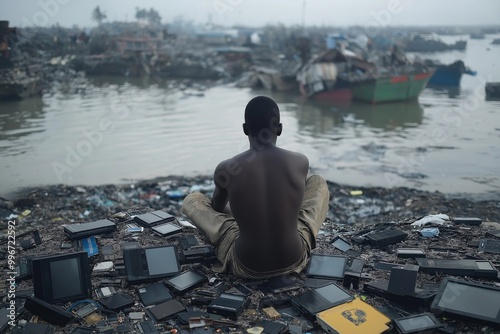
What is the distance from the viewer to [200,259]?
10.4 feet

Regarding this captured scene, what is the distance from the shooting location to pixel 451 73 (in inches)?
813

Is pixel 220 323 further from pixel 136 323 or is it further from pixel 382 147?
pixel 382 147

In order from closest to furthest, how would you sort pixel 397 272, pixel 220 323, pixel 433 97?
1. pixel 220 323
2. pixel 397 272
3. pixel 433 97

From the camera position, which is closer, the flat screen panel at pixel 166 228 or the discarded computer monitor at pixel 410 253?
the discarded computer monitor at pixel 410 253

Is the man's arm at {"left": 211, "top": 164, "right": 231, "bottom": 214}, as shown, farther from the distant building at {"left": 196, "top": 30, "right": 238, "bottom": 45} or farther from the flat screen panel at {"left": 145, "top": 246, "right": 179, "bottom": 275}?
the distant building at {"left": 196, "top": 30, "right": 238, "bottom": 45}

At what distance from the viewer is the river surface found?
785cm

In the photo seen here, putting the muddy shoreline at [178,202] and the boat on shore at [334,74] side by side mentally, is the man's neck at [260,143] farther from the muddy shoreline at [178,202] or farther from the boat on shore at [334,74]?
the boat on shore at [334,74]

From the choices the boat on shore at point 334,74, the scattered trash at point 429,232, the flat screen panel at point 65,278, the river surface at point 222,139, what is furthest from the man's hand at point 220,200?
the boat on shore at point 334,74

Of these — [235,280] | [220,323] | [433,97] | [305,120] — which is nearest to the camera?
[220,323]

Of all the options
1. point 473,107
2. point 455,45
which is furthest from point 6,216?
point 455,45

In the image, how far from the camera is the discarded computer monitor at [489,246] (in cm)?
325

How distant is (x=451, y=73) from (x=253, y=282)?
21.0 m

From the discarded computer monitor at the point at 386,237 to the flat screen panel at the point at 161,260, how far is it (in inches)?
63.6

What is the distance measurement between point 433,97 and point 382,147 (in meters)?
10.1
